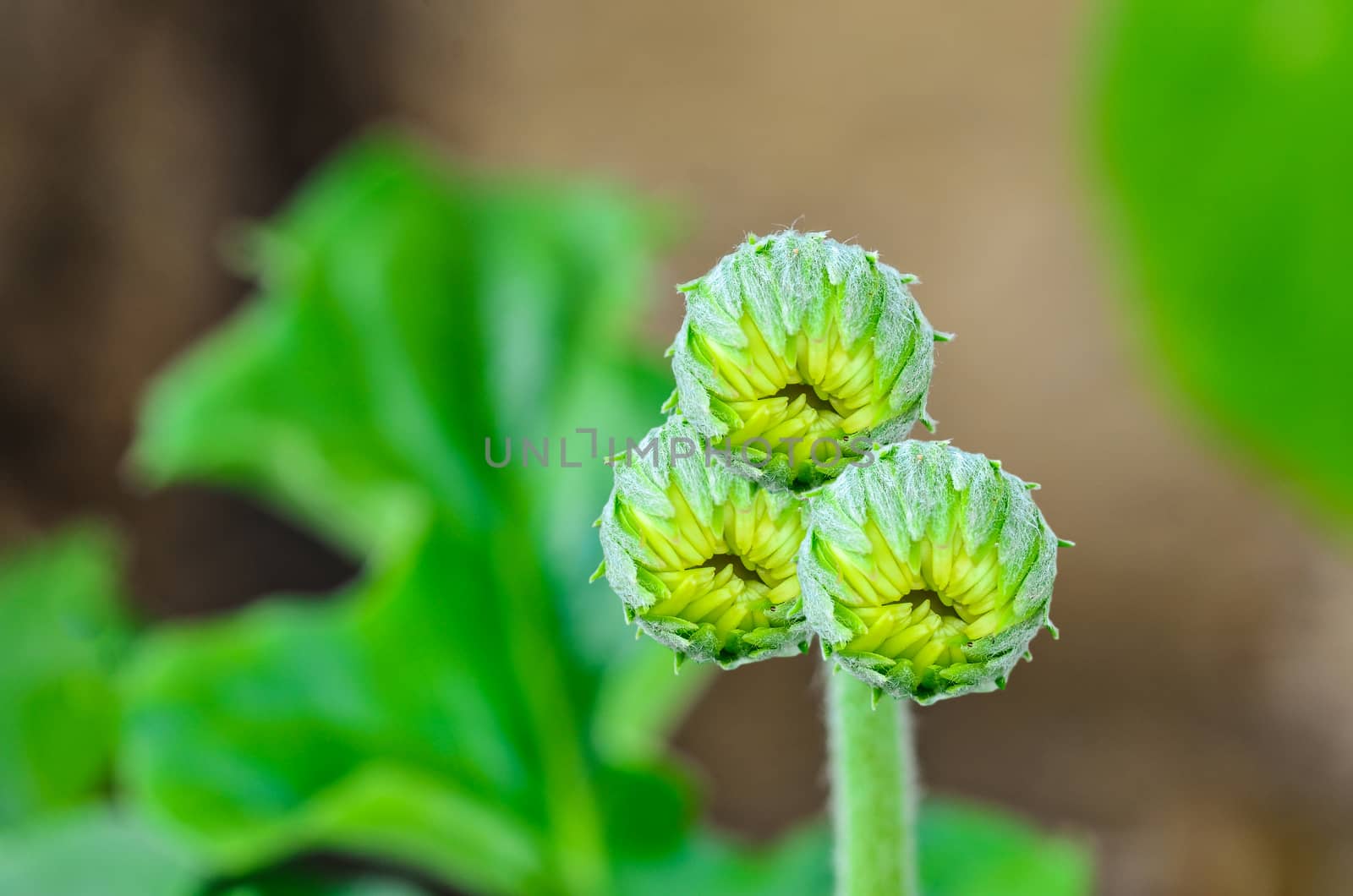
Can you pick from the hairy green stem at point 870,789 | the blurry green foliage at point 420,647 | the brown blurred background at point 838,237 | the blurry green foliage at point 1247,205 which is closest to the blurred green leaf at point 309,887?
the blurry green foliage at point 420,647

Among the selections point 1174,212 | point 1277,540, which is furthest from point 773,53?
point 1277,540

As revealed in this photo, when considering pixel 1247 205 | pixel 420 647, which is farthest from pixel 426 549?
pixel 1247 205

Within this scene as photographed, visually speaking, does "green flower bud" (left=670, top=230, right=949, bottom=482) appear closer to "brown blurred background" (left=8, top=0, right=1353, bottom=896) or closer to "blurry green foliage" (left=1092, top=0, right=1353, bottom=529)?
"blurry green foliage" (left=1092, top=0, right=1353, bottom=529)

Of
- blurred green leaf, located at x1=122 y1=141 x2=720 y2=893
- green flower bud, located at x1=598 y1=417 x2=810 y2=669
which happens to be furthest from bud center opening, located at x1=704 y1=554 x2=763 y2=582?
blurred green leaf, located at x1=122 y1=141 x2=720 y2=893

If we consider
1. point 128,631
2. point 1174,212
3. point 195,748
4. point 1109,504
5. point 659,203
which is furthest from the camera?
point 1109,504

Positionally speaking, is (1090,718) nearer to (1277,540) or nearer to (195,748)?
(1277,540)

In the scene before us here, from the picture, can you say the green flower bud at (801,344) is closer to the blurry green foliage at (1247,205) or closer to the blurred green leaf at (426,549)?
the blurred green leaf at (426,549)
